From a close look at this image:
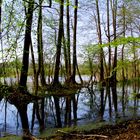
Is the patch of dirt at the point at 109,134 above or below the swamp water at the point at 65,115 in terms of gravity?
above

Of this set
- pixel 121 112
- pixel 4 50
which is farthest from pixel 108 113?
pixel 4 50

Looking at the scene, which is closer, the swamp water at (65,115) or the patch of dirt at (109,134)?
the patch of dirt at (109,134)

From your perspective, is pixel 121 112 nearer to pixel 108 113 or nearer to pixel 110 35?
pixel 108 113

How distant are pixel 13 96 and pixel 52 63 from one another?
2310 cm

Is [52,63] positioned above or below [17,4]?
below

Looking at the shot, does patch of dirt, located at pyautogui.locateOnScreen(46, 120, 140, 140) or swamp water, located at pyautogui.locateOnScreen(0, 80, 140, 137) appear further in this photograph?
swamp water, located at pyautogui.locateOnScreen(0, 80, 140, 137)

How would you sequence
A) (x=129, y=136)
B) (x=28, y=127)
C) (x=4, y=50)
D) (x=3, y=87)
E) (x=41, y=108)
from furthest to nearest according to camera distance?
(x=4, y=50) < (x=3, y=87) < (x=41, y=108) < (x=28, y=127) < (x=129, y=136)

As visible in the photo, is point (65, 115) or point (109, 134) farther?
point (65, 115)

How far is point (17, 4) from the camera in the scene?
19.5 meters

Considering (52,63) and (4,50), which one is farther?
(52,63)

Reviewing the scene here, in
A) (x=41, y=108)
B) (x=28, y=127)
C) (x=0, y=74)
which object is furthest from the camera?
(x=0, y=74)

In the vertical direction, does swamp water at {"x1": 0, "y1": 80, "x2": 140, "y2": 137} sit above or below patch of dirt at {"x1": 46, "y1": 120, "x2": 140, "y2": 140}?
below

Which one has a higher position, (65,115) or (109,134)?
(109,134)

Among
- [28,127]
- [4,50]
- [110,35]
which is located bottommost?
[28,127]
